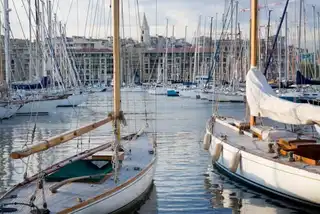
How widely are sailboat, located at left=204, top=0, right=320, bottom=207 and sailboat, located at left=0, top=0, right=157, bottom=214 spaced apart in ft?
8.68

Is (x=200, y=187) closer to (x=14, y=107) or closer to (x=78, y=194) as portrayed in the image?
(x=78, y=194)

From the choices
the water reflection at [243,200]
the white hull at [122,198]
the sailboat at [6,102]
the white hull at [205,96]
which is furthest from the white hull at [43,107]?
the white hull at [122,198]

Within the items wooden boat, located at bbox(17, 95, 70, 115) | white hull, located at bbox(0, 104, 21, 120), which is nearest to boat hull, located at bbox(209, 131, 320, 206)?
white hull, located at bbox(0, 104, 21, 120)

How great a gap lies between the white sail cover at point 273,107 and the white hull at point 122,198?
3923 millimetres

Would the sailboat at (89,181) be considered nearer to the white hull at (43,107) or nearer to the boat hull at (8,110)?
the boat hull at (8,110)

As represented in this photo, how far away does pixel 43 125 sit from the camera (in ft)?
138

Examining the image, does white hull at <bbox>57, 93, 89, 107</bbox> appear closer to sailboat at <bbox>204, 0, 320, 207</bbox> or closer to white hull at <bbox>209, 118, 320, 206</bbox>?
sailboat at <bbox>204, 0, 320, 207</bbox>

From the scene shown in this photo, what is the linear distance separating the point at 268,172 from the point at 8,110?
116 ft

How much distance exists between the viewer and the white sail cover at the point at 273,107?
14.8 metres

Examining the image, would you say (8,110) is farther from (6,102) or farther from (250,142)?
(250,142)

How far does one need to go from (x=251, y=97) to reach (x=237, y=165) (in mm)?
2387

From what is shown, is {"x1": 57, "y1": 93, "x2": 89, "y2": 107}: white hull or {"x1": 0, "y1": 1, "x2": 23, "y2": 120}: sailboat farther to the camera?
{"x1": 57, "y1": 93, "x2": 89, "y2": 107}: white hull

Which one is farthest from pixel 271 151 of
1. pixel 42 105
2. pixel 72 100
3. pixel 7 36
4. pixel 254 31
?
pixel 72 100

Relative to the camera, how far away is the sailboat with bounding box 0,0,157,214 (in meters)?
11.1
